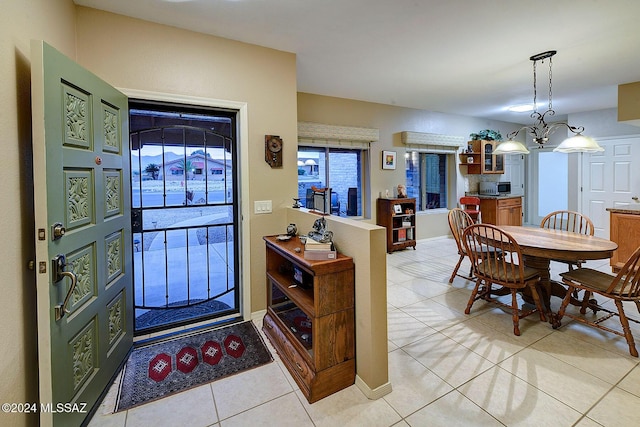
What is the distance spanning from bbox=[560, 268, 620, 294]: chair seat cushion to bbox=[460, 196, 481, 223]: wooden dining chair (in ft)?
11.4

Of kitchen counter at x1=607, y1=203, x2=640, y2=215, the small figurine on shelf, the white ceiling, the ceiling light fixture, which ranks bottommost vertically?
kitchen counter at x1=607, y1=203, x2=640, y2=215

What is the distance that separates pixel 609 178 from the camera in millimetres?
5695

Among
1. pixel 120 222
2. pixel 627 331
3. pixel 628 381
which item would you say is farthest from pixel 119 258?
pixel 627 331

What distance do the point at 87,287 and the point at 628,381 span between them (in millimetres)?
3521

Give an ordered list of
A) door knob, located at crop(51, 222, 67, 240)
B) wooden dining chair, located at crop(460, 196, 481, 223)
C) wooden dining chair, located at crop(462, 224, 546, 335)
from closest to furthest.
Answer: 1. door knob, located at crop(51, 222, 67, 240)
2. wooden dining chair, located at crop(462, 224, 546, 335)
3. wooden dining chair, located at crop(460, 196, 481, 223)

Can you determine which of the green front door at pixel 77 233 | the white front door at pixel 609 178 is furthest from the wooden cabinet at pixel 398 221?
the green front door at pixel 77 233

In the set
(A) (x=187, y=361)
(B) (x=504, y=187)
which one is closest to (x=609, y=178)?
(B) (x=504, y=187)

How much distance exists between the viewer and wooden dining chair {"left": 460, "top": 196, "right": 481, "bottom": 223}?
6.07 m

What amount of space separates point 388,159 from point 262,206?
11.1ft

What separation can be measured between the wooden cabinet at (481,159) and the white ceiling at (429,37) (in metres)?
1.81

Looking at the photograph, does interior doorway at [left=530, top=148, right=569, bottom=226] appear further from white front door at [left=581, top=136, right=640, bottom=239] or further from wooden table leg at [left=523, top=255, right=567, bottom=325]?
wooden table leg at [left=523, top=255, right=567, bottom=325]

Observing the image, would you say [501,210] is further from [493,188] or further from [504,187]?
[504,187]

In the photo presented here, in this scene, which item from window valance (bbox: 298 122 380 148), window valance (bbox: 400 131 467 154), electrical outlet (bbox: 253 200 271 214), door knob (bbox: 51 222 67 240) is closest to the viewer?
door knob (bbox: 51 222 67 240)

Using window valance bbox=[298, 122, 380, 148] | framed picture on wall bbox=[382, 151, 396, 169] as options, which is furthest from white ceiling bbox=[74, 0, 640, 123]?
framed picture on wall bbox=[382, 151, 396, 169]
